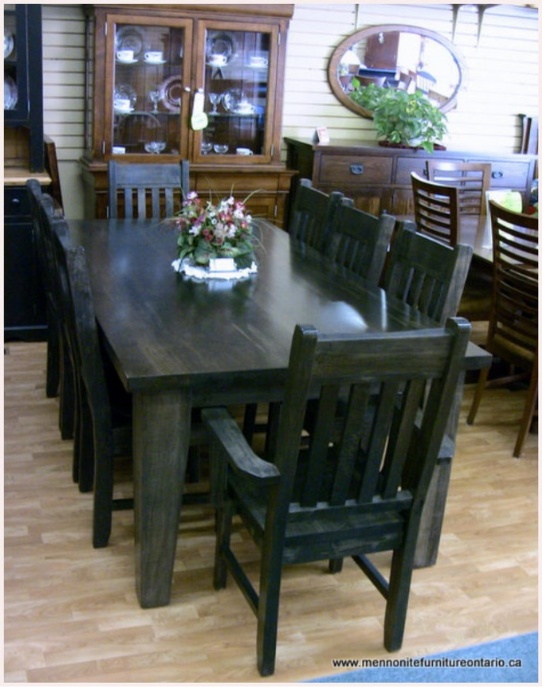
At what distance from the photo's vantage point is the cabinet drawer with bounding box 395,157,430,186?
4.94 metres

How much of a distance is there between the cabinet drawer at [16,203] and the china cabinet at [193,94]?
0.45m

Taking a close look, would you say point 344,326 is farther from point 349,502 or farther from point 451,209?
point 451,209

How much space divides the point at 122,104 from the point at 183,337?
8.44ft

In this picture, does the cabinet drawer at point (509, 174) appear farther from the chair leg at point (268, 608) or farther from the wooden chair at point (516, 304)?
the chair leg at point (268, 608)

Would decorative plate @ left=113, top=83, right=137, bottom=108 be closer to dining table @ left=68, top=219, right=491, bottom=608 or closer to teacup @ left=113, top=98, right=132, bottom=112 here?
teacup @ left=113, top=98, right=132, bottom=112

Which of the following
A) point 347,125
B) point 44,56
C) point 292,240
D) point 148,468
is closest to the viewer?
point 148,468

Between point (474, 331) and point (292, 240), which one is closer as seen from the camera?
point (292, 240)

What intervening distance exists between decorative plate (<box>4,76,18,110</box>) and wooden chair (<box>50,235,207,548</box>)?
192cm

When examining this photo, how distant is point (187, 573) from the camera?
2484mm

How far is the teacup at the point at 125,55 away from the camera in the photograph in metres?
4.38

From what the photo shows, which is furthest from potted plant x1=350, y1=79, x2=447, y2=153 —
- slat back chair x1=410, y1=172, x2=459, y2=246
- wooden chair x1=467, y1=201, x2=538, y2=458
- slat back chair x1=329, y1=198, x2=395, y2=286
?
slat back chair x1=329, y1=198, x2=395, y2=286

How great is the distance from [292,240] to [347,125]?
1982 millimetres

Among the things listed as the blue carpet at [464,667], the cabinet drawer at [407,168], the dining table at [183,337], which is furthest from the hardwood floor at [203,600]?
the cabinet drawer at [407,168]

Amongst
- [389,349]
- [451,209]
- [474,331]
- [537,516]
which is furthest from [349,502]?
[474,331]
